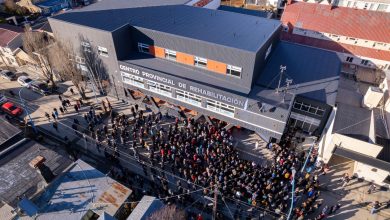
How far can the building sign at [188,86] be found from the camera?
21236mm

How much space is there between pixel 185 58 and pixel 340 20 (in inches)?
942

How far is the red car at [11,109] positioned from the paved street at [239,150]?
1120mm

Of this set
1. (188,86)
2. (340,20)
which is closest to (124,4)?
(188,86)

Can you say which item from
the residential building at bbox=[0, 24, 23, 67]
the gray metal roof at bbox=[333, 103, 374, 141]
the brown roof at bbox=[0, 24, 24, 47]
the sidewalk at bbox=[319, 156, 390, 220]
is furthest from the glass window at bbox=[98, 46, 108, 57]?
the sidewalk at bbox=[319, 156, 390, 220]

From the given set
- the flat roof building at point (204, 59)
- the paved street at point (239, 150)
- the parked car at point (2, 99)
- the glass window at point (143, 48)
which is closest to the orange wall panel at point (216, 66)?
the flat roof building at point (204, 59)

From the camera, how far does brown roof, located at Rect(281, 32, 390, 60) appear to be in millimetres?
31094

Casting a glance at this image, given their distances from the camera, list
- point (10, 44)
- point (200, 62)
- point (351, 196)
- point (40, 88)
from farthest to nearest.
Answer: point (10, 44)
point (40, 88)
point (200, 62)
point (351, 196)

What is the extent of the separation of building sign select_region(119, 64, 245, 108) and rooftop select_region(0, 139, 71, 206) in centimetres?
1076

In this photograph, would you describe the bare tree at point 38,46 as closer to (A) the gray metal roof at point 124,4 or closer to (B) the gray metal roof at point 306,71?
(A) the gray metal roof at point 124,4

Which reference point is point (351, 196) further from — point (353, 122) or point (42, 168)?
point (42, 168)

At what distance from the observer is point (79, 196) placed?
51.2 feet

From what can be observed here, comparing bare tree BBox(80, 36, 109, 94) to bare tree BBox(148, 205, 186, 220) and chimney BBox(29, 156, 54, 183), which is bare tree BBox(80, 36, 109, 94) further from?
bare tree BBox(148, 205, 186, 220)

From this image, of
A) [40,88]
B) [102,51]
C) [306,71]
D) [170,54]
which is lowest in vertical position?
[40,88]

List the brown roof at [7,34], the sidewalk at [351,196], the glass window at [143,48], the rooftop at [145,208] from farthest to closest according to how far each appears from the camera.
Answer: the brown roof at [7,34]
the glass window at [143,48]
the sidewalk at [351,196]
the rooftop at [145,208]
